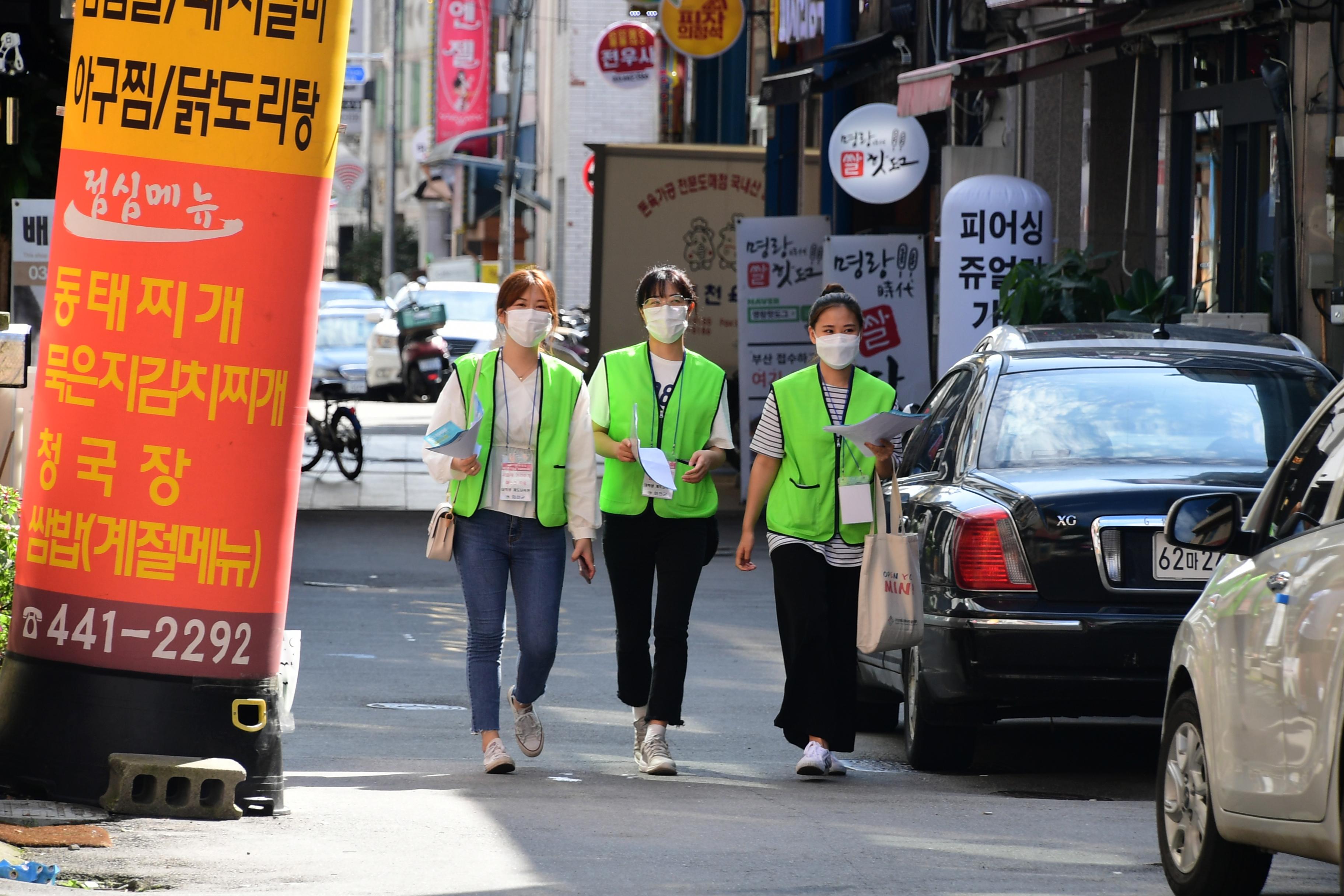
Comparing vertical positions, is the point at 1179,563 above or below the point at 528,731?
above

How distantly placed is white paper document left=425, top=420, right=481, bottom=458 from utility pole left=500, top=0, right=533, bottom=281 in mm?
37635

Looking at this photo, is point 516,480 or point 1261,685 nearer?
point 1261,685

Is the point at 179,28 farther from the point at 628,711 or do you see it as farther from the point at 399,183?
the point at 399,183

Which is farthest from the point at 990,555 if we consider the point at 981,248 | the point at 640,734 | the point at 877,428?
the point at 981,248

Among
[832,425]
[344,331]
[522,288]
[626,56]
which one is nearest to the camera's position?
[522,288]

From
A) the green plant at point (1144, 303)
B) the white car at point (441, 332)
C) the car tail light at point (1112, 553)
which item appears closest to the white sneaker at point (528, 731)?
A: the car tail light at point (1112, 553)

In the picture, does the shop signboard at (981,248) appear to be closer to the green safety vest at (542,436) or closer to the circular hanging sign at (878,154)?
the circular hanging sign at (878,154)

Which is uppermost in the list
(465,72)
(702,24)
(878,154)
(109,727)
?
(465,72)

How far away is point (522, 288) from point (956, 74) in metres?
8.91

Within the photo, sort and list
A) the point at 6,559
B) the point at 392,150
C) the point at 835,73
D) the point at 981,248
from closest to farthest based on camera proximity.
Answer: the point at 6,559
the point at 981,248
the point at 835,73
the point at 392,150

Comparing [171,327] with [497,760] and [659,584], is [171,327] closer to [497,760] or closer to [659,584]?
[497,760]

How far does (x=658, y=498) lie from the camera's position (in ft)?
27.6

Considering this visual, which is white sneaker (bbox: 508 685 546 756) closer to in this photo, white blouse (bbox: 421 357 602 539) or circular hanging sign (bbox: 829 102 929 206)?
white blouse (bbox: 421 357 602 539)

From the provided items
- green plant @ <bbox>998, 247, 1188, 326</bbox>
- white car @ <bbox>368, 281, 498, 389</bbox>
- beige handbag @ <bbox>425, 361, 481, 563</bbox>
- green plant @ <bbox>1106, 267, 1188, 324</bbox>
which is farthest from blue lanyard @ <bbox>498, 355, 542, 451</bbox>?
white car @ <bbox>368, 281, 498, 389</bbox>
